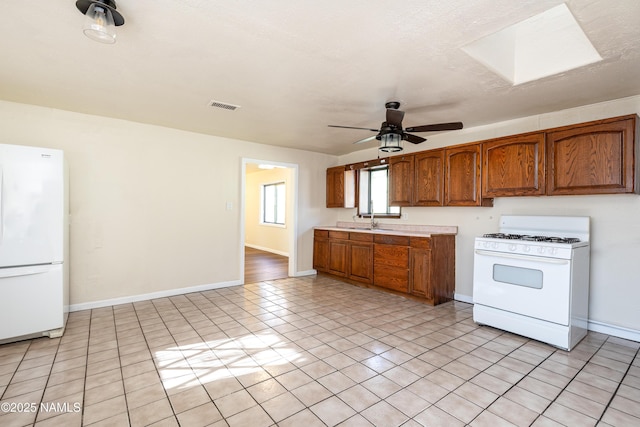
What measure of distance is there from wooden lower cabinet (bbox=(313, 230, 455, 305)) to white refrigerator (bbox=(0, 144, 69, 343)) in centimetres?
370

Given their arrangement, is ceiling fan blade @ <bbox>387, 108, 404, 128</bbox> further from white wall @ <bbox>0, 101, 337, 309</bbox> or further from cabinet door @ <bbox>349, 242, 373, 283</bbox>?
white wall @ <bbox>0, 101, 337, 309</bbox>

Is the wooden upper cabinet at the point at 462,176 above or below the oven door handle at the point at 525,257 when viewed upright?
above

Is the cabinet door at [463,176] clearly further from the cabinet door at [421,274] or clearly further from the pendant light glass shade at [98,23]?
the pendant light glass shade at [98,23]

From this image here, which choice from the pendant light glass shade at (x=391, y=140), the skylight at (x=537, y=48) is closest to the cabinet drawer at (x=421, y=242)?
the pendant light glass shade at (x=391, y=140)

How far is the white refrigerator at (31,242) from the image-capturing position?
2.71 m

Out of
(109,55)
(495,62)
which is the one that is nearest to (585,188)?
(495,62)

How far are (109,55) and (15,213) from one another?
1.68 metres

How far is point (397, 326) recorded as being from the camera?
3316 millimetres

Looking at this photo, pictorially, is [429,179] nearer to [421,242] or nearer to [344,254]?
[421,242]

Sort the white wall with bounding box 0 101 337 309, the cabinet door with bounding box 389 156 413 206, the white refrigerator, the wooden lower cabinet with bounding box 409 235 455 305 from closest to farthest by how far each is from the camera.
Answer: the white refrigerator → the white wall with bounding box 0 101 337 309 → the wooden lower cabinet with bounding box 409 235 455 305 → the cabinet door with bounding box 389 156 413 206

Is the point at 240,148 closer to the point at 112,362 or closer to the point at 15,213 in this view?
the point at 15,213

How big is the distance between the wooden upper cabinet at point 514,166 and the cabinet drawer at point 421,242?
87 centimetres

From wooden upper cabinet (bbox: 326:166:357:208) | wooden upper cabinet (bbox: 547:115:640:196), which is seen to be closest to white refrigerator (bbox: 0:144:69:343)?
wooden upper cabinet (bbox: 326:166:357:208)

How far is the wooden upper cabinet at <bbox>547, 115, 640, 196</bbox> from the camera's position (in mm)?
2785
